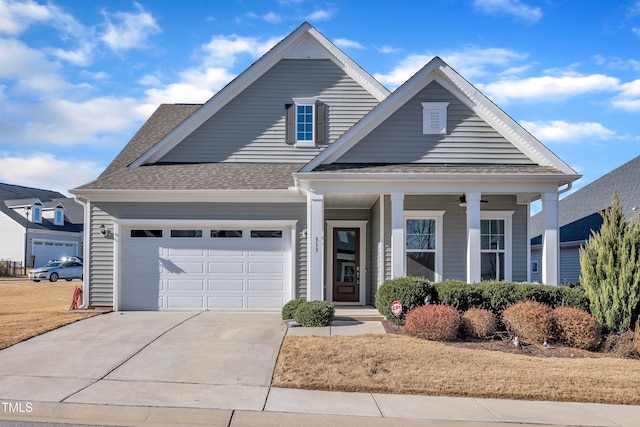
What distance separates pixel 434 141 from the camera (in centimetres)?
1427

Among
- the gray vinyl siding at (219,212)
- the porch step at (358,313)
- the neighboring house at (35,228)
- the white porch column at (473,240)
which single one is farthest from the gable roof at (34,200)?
the white porch column at (473,240)

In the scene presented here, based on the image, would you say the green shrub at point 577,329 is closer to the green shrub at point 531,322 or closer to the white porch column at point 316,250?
the green shrub at point 531,322

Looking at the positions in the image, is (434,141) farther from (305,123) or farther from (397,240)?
(305,123)

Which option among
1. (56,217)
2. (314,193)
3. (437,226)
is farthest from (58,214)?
(437,226)

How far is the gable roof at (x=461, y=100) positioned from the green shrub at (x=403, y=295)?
136 inches

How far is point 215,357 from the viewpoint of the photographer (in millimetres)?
9812

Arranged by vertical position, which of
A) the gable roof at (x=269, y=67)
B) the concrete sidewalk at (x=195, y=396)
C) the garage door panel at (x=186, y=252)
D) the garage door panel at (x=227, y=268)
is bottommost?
the concrete sidewalk at (x=195, y=396)

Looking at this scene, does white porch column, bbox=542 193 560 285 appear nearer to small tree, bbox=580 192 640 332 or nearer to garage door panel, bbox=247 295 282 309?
small tree, bbox=580 192 640 332

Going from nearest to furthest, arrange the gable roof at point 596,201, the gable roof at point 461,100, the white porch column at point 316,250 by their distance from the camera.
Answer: the white porch column at point 316,250 → the gable roof at point 461,100 → the gable roof at point 596,201

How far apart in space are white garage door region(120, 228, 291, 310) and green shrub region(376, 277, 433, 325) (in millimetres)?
3438

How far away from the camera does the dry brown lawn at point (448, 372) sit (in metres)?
8.35

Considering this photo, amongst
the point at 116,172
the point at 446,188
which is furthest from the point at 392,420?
the point at 116,172

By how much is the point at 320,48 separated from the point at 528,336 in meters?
10.5

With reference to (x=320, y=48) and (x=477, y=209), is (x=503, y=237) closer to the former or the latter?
(x=477, y=209)
